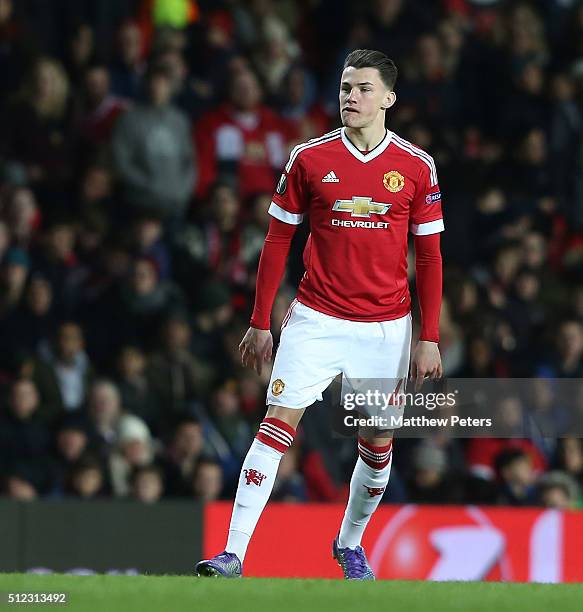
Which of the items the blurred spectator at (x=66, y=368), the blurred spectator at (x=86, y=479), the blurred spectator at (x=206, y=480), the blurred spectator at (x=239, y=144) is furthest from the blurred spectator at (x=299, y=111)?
the blurred spectator at (x=86, y=479)

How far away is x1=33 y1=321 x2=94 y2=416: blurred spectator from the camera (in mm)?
10961

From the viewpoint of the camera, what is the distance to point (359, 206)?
7.16 metres

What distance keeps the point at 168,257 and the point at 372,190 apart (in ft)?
17.9

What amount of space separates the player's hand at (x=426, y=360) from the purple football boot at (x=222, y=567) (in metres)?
1.16

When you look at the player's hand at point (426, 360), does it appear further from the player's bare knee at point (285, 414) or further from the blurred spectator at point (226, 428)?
the blurred spectator at point (226, 428)

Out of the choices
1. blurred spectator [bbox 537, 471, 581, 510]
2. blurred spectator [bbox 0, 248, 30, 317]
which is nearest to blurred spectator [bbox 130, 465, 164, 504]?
blurred spectator [bbox 0, 248, 30, 317]

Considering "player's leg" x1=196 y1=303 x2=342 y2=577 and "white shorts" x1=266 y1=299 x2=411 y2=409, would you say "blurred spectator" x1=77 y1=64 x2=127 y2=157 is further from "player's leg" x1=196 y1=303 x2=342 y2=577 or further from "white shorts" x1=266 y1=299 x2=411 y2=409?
"player's leg" x1=196 y1=303 x2=342 y2=577

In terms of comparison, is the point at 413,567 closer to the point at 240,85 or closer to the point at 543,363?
the point at 543,363

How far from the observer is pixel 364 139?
726 centimetres

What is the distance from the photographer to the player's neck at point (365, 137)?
23.8 feet

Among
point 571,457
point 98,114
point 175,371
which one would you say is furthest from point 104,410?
point 571,457

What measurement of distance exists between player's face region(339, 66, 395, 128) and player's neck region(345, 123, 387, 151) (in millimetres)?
41

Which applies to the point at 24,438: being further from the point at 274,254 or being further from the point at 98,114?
the point at 274,254

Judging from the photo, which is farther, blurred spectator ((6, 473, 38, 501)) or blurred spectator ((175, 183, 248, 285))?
blurred spectator ((175, 183, 248, 285))
